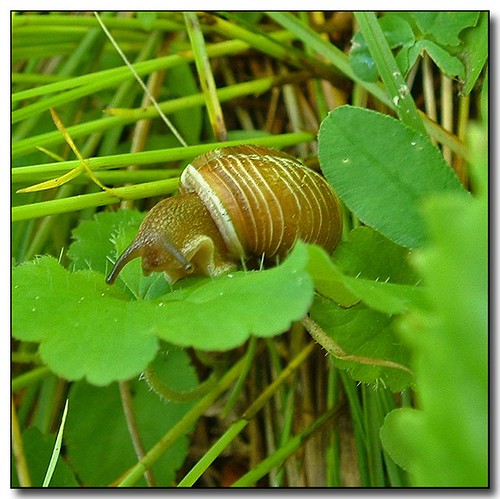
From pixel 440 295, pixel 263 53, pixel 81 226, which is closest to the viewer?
pixel 440 295

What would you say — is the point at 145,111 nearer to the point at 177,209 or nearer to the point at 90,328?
the point at 177,209

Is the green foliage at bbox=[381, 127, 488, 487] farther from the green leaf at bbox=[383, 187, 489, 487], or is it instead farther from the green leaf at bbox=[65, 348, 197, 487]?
the green leaf at bbox=[65, 348, 197, 487]

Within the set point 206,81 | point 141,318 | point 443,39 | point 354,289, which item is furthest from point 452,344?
Answer: point 206,81

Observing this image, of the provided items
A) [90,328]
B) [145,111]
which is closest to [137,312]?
[90,328]

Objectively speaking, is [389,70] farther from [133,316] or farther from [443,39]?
[133,316]

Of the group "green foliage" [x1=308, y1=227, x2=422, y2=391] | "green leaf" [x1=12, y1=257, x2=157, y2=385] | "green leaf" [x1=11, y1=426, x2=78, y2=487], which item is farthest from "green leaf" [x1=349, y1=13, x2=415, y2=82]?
"green leaf" [x1=11, y1=426, x2=78, y2=487]

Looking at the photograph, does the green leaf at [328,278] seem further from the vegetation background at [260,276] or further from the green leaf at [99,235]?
the green leaf at [99,235]
